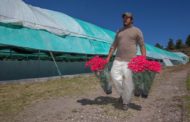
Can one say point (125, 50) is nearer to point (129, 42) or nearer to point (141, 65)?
point (129, 42)

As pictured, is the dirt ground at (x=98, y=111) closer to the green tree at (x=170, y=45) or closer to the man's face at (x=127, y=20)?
the man's face at (x=127, y=20)

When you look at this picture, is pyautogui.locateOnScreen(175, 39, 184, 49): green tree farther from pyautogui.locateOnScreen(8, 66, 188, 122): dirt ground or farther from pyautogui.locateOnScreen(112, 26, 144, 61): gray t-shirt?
pyautogui.locateOnScreen(112, 26, 144, 61): gray t-shirt

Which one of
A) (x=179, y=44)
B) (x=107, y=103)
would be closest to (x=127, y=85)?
(x=107, y=103)

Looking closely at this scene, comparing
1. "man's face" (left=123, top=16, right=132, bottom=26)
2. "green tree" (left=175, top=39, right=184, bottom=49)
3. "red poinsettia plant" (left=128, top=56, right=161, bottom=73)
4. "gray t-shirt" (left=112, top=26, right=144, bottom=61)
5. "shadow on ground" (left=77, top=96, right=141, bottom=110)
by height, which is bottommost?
"shadow on ground" (left=77, top=96, right=141, bottom=110)

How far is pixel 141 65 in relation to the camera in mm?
5375

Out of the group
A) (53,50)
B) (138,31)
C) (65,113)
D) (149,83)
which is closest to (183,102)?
(149,83)

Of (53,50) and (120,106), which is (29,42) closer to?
(53,50)

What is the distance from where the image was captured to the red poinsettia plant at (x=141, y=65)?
17.4 ft

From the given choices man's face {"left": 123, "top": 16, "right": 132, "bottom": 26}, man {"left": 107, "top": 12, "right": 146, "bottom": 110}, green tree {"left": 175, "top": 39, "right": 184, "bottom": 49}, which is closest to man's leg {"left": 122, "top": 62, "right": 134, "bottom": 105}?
man {"left": 107, "top": 12, "right": 146, "bottom": 110}

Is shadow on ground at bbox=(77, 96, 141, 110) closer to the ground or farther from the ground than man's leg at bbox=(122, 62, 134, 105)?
closer to the ground

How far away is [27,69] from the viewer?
522 inches

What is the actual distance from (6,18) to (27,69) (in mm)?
2671

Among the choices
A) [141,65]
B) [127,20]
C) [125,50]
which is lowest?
[141,65]

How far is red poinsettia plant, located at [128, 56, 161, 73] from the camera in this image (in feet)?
17.4
